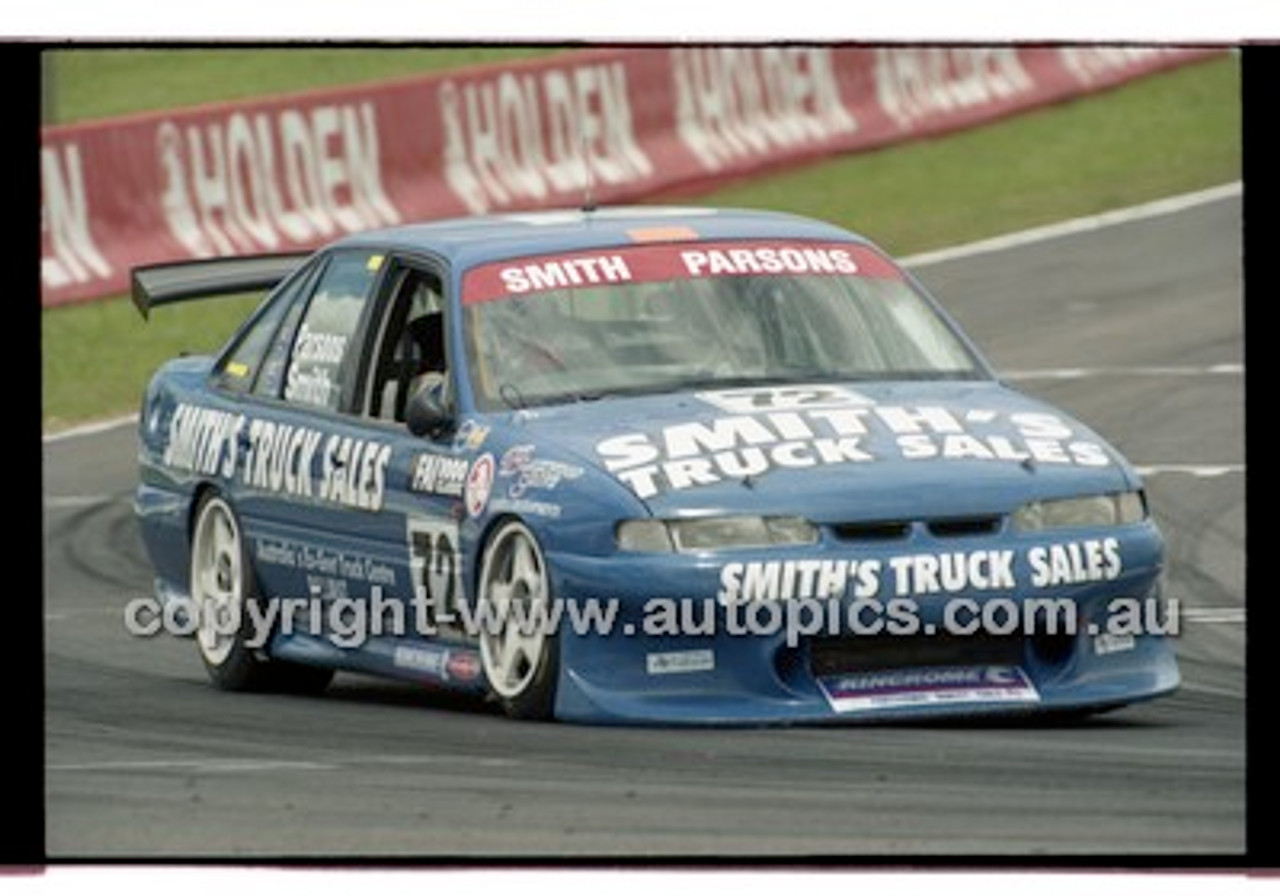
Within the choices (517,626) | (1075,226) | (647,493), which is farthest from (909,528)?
(1075,226)

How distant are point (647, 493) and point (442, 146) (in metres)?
11.7

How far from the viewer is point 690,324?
Result: 38.4 ft

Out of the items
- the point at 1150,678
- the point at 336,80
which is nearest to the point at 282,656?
the point at 1150,678

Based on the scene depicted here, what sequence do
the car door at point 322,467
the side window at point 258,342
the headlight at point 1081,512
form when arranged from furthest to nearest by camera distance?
the side window at point 258,342, the car door at point 322,467, the headlight at point 1081,512

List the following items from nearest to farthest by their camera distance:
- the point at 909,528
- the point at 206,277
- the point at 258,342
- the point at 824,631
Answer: the point at 824,631
the point at 909,528
the point at 258,342
the point at 206,277

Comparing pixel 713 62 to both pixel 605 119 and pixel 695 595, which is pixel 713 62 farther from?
pixel 695 595

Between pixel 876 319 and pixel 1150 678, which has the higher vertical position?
pixel 876 319

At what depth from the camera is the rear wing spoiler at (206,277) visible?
1351 cm

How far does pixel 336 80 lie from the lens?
2784cm

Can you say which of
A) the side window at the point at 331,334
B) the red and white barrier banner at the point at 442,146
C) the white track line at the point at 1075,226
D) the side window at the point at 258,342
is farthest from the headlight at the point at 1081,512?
the white track line at the point at 1075,226

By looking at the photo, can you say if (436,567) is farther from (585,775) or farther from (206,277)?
(206,277)

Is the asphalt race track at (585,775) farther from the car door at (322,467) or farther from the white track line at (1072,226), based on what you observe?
the white track line at (1072,226)

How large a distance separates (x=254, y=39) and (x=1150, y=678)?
288 centimetres

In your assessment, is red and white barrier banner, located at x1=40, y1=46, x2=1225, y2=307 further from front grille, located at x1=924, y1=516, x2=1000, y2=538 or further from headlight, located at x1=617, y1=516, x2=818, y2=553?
headlight, located at x1=617, y1=516, x2=818, y2=553
